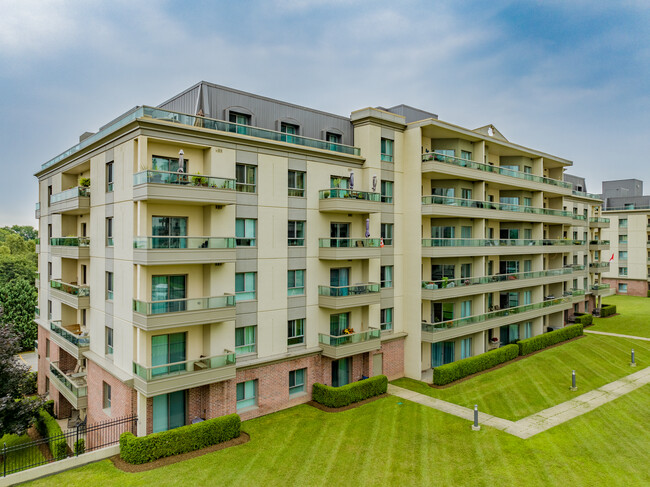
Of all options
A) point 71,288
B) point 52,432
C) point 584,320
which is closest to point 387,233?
point 71,288

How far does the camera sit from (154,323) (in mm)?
18328

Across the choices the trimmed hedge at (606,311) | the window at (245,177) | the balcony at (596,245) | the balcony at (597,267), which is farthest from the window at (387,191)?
the trimmed hedge at (606,311)

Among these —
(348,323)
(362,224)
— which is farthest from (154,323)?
(362,224)

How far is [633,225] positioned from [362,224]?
59333 mm

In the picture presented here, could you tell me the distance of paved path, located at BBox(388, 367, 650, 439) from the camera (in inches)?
843

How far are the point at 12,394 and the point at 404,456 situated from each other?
2151 centimetres

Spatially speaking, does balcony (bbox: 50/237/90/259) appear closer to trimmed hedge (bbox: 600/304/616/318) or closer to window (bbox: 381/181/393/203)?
window (bbox: 381/181/393/203)

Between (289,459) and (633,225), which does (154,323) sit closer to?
(289,459)

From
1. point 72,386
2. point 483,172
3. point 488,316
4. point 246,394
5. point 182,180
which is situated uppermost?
point 483,172

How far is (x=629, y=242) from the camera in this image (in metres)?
65.6

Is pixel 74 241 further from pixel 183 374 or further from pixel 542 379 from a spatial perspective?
pixel 542 379

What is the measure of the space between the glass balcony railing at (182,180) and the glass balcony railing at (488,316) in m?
16.9

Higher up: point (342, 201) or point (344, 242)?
point (342, 201)

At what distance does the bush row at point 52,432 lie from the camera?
67.6 feet
